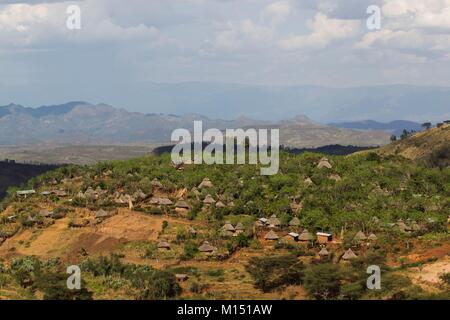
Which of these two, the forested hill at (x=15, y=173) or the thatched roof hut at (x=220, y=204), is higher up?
the thatched roof hut at (x=220, y=204)

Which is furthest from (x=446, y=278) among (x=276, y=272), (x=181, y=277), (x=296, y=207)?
(x=296, y=207)

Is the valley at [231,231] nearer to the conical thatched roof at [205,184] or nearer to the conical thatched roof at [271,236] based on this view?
the conical thatched roof at [271,236]

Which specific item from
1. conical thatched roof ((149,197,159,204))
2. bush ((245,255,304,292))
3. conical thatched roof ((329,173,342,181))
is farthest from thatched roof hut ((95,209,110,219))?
conical thatched roof ((329,173,342,181))

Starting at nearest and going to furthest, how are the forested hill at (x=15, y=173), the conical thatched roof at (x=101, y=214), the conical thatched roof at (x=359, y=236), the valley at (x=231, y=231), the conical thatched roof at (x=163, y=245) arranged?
1. the valley at (x=231, y=231)
2. the conical thatched roof at (x=359, y=236)
3. the conical thatched roof at (x=163, y=245)
4. the conical thatched roof at (x=101, y=214)
5. the forested hill at (x=15, y=173)

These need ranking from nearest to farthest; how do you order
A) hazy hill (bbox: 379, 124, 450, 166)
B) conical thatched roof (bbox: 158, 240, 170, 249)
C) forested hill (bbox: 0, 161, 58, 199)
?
1. conical thatched roof (bbox: 158, 240, 170, 249)
2. hazy hill (bbox: 379, 124, 450, 166)
3. forested hill (bbox: 0, 161, 58, 199)

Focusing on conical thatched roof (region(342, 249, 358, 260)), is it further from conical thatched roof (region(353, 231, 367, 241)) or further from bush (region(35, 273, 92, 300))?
bush (region(35, 273, 92, 300))

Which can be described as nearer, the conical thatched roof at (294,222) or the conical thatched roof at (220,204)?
the conical thatched roof at (294,222)

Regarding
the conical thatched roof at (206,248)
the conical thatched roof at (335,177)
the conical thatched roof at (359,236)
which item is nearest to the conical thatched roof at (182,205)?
the conical thatched roof at (206,248)

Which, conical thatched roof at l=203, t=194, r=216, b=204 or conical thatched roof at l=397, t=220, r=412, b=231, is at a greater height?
conical thatched roof at l=203, t=194, r=216, b=204

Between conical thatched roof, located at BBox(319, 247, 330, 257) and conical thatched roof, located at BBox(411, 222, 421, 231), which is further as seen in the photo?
conical thatched roof, located at BBox(411, 222, 421, 231)

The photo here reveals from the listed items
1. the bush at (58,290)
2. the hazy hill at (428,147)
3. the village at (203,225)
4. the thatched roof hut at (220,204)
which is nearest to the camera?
the bush at (58,290)

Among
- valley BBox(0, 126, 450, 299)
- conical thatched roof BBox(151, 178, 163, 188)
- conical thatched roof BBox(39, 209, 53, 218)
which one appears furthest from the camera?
conical thatched roof BBox(151, 178, 163, 188)

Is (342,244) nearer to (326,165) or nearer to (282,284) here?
(282,284)
